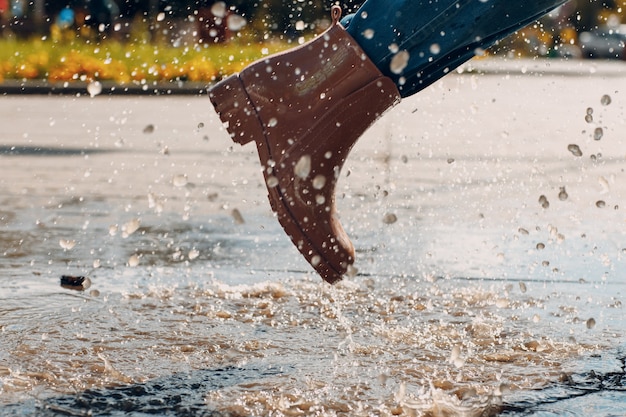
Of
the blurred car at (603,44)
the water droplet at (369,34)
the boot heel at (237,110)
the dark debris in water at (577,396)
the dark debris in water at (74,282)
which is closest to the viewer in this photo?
the dark debris in water at (577,396)

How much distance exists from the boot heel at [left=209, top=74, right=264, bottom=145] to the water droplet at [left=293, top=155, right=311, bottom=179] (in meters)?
0.13

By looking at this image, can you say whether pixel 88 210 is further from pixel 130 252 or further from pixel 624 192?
pixel 624 192

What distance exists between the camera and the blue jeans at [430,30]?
286 cm

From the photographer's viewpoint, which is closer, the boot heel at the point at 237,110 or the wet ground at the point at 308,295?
the wet ground at the point at 308,295

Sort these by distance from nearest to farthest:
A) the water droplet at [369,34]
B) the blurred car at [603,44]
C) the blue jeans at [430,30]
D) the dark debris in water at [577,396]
→ the dark debris in water at [577,396] → the blue jeans at [430,30] → the water droplet at [369,34] → the blurred car at [603,44]

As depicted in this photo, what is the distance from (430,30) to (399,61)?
11 cm

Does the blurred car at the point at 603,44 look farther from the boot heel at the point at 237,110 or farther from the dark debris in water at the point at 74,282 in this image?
the boot heel at the point at 237,110

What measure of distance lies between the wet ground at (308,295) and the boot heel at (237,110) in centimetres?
19

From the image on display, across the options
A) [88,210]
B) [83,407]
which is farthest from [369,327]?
[88,210]

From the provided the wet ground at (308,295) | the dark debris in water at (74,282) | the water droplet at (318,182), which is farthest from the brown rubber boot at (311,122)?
the dark debris in water at (74,282)

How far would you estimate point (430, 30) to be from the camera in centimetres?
288

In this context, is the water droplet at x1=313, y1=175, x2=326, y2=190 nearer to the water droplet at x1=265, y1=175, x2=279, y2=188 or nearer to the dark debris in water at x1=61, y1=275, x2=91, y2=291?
the water droplet at x1=265, y1=175, x2=279, y2=188

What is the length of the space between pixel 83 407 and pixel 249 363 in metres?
0.51

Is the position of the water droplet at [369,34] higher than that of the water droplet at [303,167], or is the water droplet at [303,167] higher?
the water droplet at [369,34]
